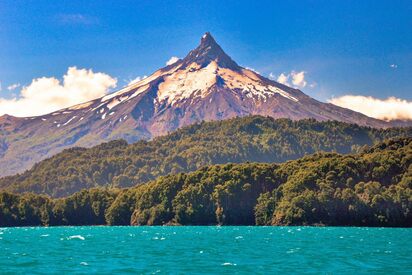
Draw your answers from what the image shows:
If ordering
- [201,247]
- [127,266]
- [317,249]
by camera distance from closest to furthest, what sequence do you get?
1. [127,266]
2. [317,249]
3. [201,247]

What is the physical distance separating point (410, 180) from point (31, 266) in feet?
470

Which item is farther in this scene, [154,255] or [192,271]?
[154,255]

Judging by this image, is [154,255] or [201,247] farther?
[201,247]

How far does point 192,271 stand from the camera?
6706 centimetres

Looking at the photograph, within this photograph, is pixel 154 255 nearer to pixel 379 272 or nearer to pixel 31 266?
pixel 31 266

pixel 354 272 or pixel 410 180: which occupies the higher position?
pixel 410 180

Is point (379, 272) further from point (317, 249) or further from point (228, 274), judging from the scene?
point (317, 249)

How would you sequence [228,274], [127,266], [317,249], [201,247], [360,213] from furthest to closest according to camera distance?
[360,213] → [201,247] → [317,249] → [127,266] → [228,274]

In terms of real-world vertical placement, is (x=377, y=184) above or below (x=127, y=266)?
above

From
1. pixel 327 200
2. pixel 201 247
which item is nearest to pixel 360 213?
pixel 327 200

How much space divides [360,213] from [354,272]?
12699 centimetres

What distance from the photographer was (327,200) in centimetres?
19700

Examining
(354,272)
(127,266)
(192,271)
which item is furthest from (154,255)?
(354,272)

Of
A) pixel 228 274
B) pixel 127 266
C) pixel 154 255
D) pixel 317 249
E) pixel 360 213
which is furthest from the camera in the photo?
pixel 360 213
